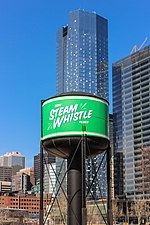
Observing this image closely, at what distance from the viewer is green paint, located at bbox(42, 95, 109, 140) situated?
87.4ft

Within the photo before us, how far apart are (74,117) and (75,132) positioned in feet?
3.09

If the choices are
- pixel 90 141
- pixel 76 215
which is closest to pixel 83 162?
pixel 90 141

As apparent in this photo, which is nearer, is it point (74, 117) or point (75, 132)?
point (75, 132)

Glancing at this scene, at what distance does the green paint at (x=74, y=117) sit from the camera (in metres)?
26.6

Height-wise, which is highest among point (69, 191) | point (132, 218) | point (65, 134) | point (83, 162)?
point (65, 134)

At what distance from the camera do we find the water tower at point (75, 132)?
26562 millimetres

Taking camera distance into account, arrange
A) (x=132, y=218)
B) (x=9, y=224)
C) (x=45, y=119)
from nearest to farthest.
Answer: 1. (x=45, y=119)
2. (x=9, y=224)
3. (x=132, y=218)

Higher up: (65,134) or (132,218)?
(65,134)

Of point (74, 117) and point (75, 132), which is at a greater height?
point (74, 117)

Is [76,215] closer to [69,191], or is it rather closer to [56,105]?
[69,191]

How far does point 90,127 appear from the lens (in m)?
26.8

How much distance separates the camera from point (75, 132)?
2647 cm

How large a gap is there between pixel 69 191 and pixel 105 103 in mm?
6057

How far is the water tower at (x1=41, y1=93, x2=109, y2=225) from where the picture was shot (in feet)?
87.1
